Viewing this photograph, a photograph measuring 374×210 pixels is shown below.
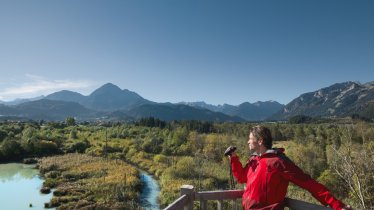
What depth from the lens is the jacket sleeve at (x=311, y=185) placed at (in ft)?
11.4

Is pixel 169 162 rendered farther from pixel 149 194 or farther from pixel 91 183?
pixel 149 194

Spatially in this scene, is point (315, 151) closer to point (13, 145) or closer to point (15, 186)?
point (15, 186)

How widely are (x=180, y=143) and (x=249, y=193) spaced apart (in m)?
66.5

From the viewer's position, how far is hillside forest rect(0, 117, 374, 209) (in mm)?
22947

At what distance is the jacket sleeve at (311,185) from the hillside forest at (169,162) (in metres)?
9.38

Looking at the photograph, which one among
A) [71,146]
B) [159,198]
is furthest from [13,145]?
[159,198]

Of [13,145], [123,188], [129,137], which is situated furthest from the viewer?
[129,137]

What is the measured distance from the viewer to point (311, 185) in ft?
11.8

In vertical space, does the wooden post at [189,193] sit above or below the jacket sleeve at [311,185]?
below

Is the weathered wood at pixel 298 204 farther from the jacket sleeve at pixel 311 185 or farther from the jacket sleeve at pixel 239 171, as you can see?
the jacket sleeve at pixel 239 171

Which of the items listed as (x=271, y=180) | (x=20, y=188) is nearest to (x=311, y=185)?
(x=271, y=180)

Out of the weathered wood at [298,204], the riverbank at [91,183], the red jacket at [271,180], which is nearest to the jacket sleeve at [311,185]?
the red jacket at [271,180]

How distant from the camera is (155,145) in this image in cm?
7256

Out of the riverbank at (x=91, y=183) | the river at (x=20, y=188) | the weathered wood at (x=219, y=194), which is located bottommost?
the river at (x=20, y=188)
